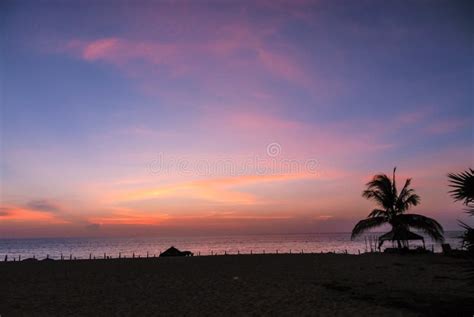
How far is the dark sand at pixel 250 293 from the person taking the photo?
10867 mm

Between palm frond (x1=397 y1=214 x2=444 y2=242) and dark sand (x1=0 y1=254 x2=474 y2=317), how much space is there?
7.90m

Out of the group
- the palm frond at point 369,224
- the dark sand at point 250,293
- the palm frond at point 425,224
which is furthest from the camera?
the palm frond at point 369,224

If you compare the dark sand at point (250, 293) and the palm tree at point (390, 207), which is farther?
the palm tree at point (390, 207)

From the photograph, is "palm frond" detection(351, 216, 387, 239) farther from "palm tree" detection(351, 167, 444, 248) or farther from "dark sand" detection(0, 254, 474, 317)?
"dark sand" detection(0, 254, 474, 317)

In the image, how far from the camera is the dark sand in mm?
10867

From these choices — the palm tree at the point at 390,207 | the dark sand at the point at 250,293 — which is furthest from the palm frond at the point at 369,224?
the dark sand at the point at 250,293

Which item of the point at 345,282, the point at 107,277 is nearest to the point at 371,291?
the point at 345,282

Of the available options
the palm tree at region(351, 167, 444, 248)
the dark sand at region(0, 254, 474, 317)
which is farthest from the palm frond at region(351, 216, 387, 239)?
the dark sand at region(0, 254, 474, 317)

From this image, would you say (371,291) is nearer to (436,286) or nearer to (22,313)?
(436,286)

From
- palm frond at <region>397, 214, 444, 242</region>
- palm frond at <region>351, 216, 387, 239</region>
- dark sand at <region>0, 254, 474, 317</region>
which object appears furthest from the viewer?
palm frond at <region>351, 216, 387, 239</region>

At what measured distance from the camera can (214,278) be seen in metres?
17.5

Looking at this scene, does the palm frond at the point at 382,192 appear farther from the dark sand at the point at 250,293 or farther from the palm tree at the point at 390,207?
the dark sand at the point at 250,293

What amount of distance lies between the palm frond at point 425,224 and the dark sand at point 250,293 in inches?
311

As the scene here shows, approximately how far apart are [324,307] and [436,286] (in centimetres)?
586
